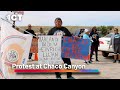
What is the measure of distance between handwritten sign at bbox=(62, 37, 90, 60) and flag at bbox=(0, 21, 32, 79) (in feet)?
3.88

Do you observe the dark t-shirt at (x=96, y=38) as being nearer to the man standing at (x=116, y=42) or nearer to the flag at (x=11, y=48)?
the man standing at (x=116, y=42)

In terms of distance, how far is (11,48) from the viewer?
7543 mm

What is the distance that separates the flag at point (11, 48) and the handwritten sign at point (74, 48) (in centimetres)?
118

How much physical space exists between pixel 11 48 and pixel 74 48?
1.91 m

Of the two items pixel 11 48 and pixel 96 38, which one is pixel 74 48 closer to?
pixel 11 48

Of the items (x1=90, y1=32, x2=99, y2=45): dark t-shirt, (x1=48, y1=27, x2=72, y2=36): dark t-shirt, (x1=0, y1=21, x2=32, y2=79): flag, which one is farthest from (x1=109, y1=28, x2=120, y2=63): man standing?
(x1=0, y1=21, x2=32, y2=79): flag

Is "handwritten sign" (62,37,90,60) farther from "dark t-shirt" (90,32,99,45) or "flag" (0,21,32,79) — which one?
"dark t-shirt" (90,32,99,45)

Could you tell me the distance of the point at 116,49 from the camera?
12227 mm

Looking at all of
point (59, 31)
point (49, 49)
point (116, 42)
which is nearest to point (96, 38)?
point (116, 42)

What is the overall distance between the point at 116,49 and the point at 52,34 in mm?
4466

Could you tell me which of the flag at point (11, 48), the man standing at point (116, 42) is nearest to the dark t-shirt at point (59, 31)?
the flag at point (11, 48)

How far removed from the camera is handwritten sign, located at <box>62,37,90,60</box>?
858cm

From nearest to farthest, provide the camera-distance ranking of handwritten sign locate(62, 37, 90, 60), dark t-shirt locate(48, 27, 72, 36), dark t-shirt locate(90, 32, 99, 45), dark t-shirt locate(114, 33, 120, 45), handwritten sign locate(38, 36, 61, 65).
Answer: dark t-shirt locate(48, 27, 72, 36) → handwritten sign locate(38, 36, 61, 65) → handwritten sign locate(62, 37, 90, 60) → dark t-shirt locate(114, 33, 120, 45) → dark t-shirt locate(90, 32, 99, 45)
